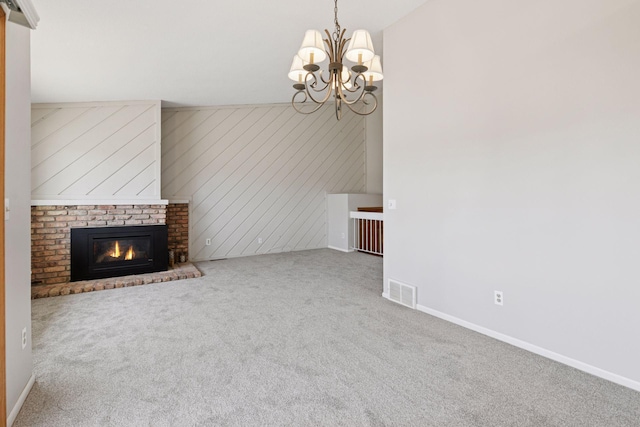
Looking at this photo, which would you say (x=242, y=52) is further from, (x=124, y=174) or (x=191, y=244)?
(x=191, y=244)

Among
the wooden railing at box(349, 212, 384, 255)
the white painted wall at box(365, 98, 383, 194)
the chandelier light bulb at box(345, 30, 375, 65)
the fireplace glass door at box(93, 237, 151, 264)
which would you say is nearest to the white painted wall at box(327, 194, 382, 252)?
the wooden railing at box(349, 212, 384, 255)

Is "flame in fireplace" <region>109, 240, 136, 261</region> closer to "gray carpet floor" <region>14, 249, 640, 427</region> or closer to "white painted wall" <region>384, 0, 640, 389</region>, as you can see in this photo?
"gray carpet floor" <region>14, 249, 640, 427</region>

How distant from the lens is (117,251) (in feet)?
15.4

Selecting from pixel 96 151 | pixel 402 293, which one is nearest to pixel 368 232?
pixel 402 293

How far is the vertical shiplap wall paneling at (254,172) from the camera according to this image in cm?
580

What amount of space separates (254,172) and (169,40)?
3180 millimetres

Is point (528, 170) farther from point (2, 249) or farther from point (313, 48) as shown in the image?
point (2, 249)

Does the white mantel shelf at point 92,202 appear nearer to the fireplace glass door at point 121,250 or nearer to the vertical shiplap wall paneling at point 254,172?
the fireplace glass door at point 121,250

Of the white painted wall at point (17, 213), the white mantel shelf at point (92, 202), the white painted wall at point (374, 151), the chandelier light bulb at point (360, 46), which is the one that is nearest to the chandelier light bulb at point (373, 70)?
the chandelier light bulb at point (360, 46)

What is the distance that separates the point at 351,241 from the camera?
6883mm

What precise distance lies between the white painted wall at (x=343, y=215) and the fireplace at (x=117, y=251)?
11.6ft

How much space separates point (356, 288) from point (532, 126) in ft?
8.51

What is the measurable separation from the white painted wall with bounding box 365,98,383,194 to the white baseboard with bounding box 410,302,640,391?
4872 millimetres

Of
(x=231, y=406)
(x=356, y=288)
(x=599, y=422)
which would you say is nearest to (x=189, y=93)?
(x=356, y=288)
